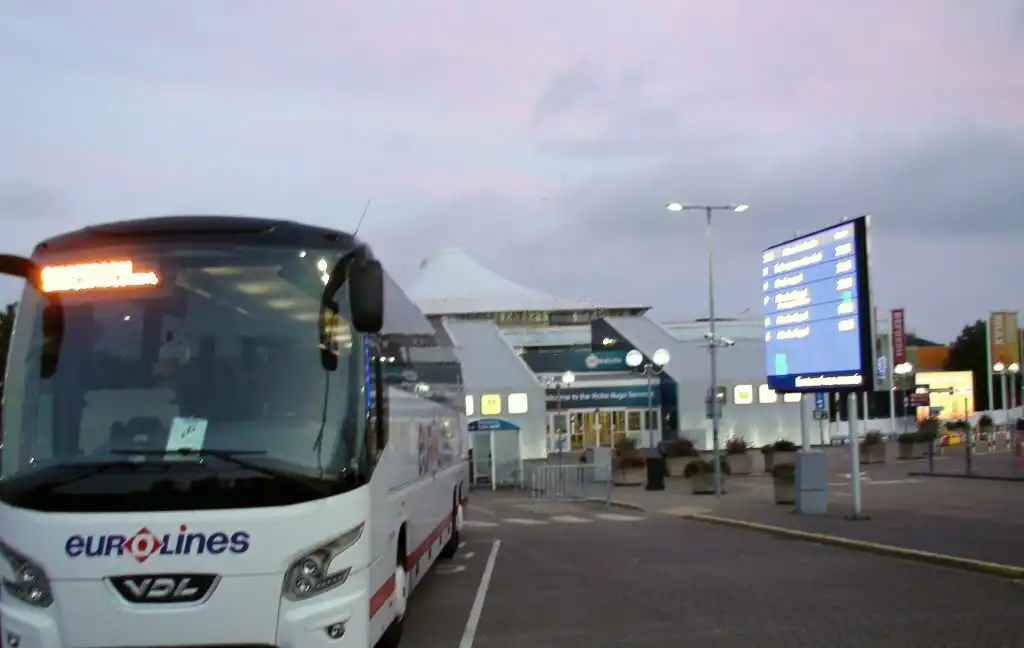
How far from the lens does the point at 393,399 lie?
9344mm

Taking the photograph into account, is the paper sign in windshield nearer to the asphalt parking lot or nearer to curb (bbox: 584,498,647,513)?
the asphalt parking lot

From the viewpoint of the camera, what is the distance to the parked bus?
6.95m

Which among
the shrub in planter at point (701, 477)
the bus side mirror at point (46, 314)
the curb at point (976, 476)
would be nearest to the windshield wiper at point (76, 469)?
the bus side mirror at point (46, 314)

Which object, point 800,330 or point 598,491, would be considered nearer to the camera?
point 800,330

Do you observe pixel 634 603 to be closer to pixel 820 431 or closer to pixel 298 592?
pixel 298 592

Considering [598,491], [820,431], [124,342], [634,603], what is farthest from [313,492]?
[820,431]

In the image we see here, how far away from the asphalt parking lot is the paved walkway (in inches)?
53.0

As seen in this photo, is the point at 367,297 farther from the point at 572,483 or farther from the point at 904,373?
the point at 904,373

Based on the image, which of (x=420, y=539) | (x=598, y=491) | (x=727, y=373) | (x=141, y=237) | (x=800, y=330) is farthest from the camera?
(x=727, y=373)

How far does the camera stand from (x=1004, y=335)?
6338 centimetres

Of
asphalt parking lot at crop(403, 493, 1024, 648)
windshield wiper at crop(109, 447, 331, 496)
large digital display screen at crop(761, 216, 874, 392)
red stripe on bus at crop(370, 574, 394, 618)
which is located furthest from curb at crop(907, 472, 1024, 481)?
windshield wiper at crop(109, 447, 331, 496)

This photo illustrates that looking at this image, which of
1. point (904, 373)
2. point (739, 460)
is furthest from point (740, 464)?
point (904, 373)

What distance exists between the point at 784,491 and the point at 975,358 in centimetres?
8729

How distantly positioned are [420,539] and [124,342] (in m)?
4.97
